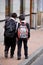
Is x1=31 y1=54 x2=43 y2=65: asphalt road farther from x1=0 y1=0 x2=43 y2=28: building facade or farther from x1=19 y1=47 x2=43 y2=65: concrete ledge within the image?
x1=0 y1=0 x2=43 y2=28: building facade

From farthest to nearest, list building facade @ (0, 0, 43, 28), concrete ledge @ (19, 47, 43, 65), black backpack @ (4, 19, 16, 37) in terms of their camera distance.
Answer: building facade @ (0, 0, 43, 28), black backpack @ (4, 19, 16, 37), concrete ledge @ (19, 47, 43, 65)

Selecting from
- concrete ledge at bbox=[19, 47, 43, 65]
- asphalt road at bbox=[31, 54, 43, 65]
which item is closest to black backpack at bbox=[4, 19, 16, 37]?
concrete ledge at bbox=[19, 47, 43, 65]

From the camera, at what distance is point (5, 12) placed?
57.9 feet

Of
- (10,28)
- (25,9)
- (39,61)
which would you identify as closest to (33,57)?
(39,61)

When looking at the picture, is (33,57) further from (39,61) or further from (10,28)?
(10,28)

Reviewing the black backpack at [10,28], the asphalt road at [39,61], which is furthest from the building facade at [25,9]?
the black backpack at [10,28]

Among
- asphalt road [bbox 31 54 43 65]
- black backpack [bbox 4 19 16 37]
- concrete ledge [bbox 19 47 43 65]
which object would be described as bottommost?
asphalt road [bbox 31 54 43 65]

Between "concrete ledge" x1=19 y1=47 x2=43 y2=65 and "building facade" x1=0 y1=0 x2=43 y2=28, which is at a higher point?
"building facade" x1=0 y1=0 x2=43 y2=28

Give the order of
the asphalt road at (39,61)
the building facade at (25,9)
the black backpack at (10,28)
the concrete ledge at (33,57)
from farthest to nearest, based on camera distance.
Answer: the building facade at (25,9)
the asphalt road at (39,61)
the black backpack at (10,28)
the concrete ledge at (33,57)

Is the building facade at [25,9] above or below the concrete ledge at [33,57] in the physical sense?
above

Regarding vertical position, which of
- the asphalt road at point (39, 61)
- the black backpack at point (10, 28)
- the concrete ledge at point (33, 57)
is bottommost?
the asphalt road at point (39, 61)

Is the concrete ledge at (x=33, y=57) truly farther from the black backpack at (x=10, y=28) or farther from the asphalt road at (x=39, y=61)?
the black backpack at (x=10, y=28)

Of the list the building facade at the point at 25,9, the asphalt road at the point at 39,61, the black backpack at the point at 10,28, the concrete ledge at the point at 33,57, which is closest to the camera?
the concrete ledge at the point at 33,57

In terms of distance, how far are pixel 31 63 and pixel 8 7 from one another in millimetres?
7207
